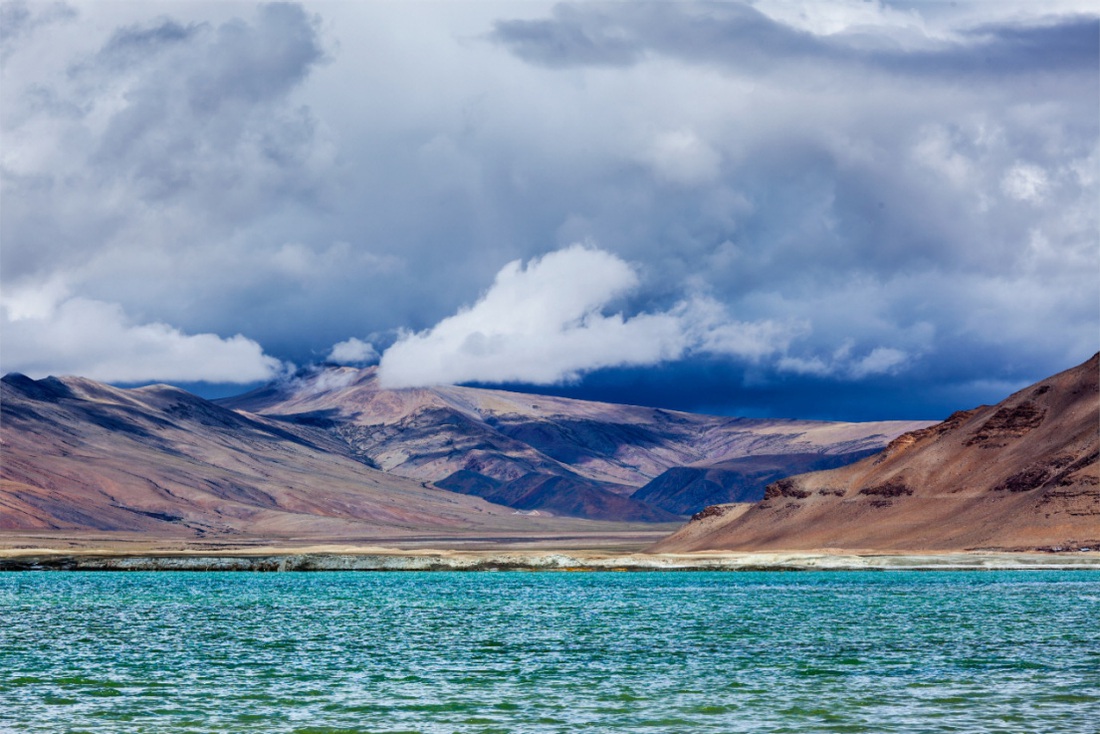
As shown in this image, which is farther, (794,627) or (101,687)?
(794,627)

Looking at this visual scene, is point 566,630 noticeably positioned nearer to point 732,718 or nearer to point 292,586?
point 732,718

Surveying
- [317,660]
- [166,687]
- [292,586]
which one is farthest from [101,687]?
[292,586]

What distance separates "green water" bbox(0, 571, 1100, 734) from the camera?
40541 millimetres

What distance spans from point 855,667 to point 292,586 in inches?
4307

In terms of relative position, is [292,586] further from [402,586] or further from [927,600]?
[927,600]

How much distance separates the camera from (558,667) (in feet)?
182

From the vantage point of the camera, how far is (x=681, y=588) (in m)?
144

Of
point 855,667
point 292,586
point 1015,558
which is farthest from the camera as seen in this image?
point 1015,558

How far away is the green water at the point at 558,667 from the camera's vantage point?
40.5 m

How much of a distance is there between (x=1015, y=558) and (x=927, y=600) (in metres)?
97.1

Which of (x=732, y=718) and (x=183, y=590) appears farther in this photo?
(x=183, y=590)

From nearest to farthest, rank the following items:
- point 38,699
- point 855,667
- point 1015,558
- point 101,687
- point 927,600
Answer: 1. point 38,699
2. point 101,687
3. point 855,667
4. point 927,600
5. point 1015,558

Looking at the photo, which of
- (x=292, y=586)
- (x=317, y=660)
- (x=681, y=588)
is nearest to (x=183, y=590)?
(x=292, y=586)

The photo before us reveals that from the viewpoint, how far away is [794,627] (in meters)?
77.3
